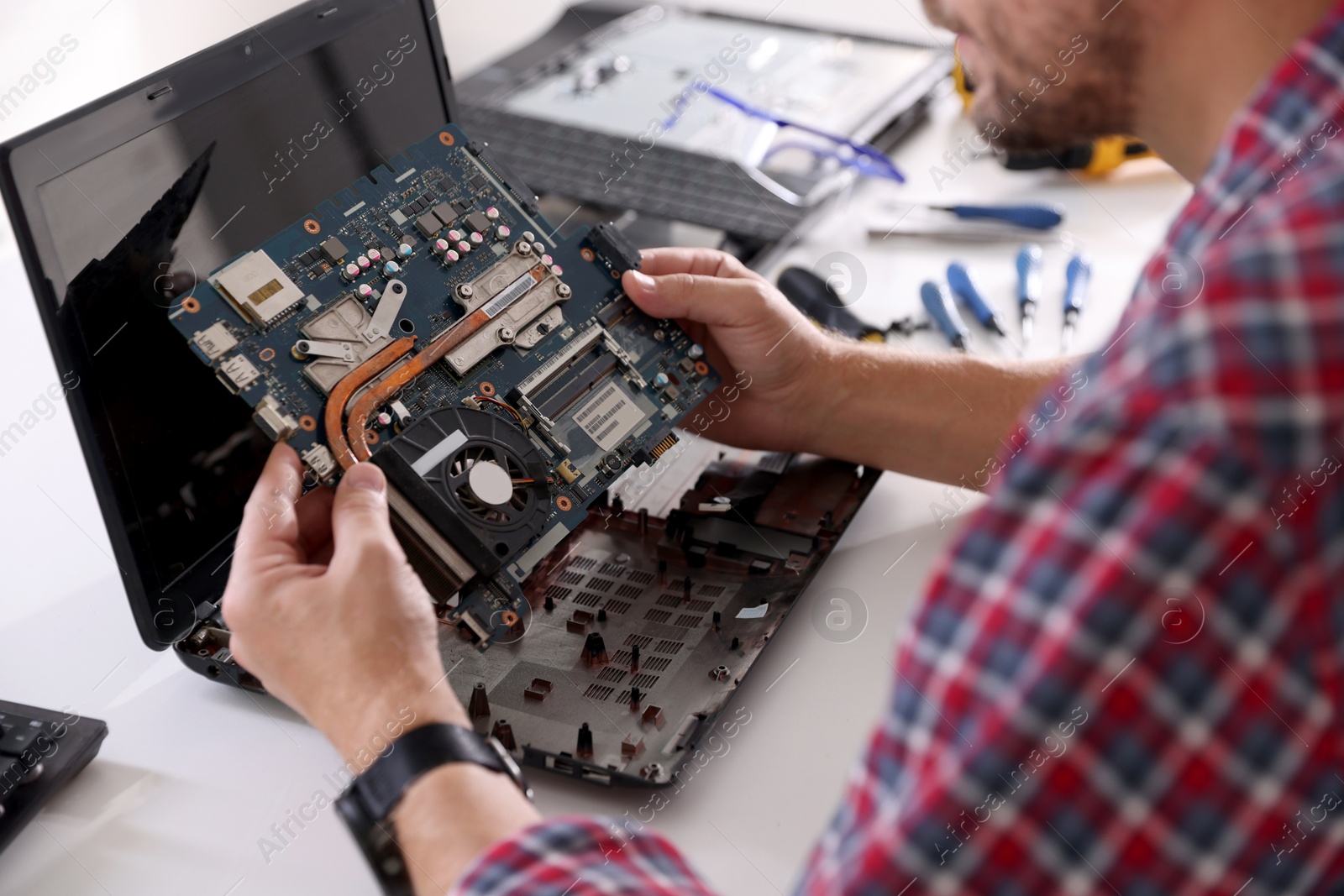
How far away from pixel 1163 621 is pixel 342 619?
69cm

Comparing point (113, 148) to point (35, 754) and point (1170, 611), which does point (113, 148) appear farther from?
point (1170, 611)

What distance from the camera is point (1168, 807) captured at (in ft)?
2.11

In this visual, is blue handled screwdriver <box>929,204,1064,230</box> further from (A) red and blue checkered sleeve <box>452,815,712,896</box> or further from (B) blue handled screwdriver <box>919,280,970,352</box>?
(A) red and blue checkered sleeve <box>452,815,712,896</box>

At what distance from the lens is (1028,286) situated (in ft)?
6.33

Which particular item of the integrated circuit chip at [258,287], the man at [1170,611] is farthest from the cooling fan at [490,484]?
the man at [1170,611]

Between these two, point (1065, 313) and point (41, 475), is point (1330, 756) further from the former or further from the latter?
point (41, 475)

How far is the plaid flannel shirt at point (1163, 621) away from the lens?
60 centimetres

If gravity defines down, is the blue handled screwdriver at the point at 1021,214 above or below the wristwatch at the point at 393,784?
below

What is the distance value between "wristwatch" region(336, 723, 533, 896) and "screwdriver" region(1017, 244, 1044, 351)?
1.21 metres

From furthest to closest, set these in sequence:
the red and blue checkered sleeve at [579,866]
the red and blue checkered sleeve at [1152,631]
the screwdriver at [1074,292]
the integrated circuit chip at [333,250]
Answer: the screwdriver at [1074,292] < the integrated circuit chip at [333,250] < the red and blue checkered sleeve at [579,866] < the red and blue checkered sleeve at [1152,631]

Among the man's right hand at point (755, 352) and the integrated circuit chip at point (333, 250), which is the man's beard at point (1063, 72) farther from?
the integrated circuit chip at point (333, 250)

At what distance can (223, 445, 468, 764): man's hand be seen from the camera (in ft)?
3.25

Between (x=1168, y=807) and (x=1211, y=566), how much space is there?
0.14 metres

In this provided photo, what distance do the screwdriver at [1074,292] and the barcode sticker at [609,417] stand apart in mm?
820
